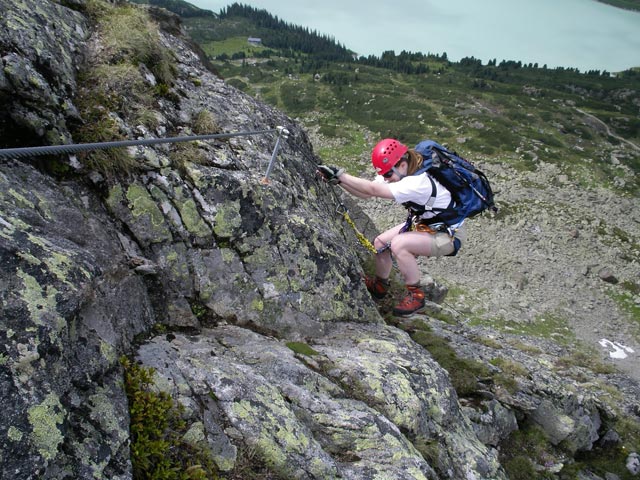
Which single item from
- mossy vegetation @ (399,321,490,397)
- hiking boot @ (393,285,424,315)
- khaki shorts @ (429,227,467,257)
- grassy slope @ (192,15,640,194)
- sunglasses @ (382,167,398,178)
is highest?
grassy slope @ (192,15,640,194)

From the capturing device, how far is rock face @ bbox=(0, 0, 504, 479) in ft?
11.7

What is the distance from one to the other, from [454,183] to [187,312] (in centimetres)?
573

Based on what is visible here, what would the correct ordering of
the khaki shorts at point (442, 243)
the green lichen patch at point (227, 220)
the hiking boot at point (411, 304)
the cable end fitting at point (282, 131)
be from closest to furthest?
the green lichen patch at point (227, 220), the khaki shorts at point (442, 243), the cable end fitting at point (282, 131), the hiking boot at point (411, 304)

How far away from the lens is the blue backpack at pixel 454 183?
8.23m

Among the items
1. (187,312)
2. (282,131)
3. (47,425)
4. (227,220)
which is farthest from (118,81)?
(47,425)

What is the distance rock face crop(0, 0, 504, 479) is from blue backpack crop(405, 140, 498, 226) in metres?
2.34

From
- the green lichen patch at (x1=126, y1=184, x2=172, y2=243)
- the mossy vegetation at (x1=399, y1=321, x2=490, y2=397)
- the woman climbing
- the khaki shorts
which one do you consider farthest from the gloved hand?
the mossy vegetation at (x1=399, y1=321, x2=490, y2=397)

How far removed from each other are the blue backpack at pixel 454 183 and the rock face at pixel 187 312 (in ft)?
7.68

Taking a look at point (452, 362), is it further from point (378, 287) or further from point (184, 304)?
point (184, 304)

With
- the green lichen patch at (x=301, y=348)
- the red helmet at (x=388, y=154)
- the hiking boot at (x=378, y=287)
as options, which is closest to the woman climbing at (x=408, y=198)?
the red helmet at (x=388, y=154)

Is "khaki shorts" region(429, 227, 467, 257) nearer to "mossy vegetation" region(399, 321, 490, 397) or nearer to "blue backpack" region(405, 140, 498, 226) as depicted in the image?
"blue backpack" region(405, 140, 498, 226)

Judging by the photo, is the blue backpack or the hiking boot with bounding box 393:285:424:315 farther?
the hiking boot with bounding box 393:285:424:315

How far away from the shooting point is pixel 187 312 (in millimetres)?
6398

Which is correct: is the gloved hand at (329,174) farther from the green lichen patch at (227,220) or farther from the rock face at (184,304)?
the green lichen patch at (227,220)
